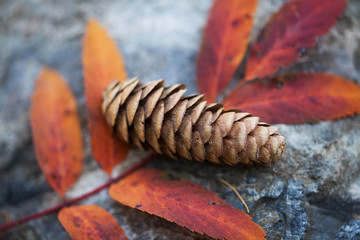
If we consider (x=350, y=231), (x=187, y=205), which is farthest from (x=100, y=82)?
(x=350, y=231)

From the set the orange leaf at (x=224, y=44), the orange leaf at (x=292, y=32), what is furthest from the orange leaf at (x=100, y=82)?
the orange leaf at (x=292, y=32)

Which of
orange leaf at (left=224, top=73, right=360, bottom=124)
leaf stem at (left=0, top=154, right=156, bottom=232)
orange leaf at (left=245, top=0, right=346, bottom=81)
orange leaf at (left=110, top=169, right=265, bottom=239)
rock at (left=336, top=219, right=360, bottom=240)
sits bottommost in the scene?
leaf stem at (left=0, top=154, right=156, bottom=232)

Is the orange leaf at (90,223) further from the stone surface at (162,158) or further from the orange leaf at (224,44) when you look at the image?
the orange leaf at (224,44)

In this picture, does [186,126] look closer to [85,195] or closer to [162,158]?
[162,158]

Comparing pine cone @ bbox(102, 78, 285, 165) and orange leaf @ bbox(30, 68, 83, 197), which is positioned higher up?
pine cone @ bbox(102, 78, 285, 165)

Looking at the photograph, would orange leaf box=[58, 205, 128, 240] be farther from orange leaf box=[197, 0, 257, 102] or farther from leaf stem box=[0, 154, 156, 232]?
orange leaf box=[197, 0, 257, 102]

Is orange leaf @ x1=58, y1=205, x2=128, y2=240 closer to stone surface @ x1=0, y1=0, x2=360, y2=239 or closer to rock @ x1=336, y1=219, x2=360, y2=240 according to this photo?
stone surface @ x1=0, y1=0, x2=360, y2=239

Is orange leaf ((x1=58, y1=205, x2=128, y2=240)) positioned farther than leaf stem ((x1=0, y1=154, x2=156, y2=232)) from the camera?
No

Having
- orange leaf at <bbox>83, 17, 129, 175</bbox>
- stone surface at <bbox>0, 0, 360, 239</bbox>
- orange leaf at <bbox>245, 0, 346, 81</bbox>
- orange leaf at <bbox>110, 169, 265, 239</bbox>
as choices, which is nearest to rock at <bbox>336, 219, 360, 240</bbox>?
stone surface at <bbox>0, 0, 360, 239</bbox>
